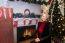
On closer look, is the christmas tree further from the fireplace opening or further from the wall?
Result: the fireplace opening

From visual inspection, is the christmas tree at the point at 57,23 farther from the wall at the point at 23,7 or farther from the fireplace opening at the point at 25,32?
the fireplace opening at the point at 25,32

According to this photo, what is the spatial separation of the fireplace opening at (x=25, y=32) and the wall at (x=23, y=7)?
387 millimetres

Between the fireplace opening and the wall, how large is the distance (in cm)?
39

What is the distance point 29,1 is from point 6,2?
1.94 feet

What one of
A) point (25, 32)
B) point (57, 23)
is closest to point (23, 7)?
point (25, 32)

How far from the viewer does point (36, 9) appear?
11.7ft

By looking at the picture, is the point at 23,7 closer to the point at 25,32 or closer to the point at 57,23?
the point at 25,32

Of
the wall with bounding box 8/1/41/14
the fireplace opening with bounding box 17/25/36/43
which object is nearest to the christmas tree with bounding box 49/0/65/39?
the wall with bounding box 8/1/41/14

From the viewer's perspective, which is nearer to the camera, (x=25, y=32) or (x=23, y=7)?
(x=25, y=32)

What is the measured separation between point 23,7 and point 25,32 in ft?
1.84

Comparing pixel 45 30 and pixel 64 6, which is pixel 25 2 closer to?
pixel 45 30

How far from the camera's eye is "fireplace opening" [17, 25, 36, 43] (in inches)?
119

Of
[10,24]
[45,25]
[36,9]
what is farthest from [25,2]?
[10,24]

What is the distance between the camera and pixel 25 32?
3.13m
